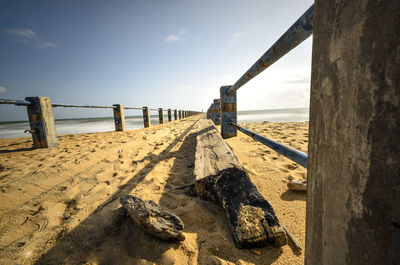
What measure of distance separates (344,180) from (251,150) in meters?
2.38

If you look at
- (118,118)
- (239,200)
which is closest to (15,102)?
(118,118)

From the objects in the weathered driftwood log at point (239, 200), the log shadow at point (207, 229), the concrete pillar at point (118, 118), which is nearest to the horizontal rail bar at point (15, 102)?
the concrete pillar at point (118, 118)

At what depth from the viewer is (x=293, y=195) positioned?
134 centimetres

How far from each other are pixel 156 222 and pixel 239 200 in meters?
0.53

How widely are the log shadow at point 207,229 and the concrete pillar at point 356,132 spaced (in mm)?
539

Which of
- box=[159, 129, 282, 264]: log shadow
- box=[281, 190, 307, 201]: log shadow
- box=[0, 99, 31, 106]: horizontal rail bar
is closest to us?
box=[159, 129, 282, 264]: log shadow

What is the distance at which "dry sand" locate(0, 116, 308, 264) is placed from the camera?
841 mm

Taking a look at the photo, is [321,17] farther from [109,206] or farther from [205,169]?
[109,206]

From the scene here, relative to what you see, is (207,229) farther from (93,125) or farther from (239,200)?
(93,125)

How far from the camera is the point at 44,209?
1.27 m

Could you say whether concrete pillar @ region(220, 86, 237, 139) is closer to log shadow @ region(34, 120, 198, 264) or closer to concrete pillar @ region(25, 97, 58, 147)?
log shadow @ region(34, 120, 198, 264)

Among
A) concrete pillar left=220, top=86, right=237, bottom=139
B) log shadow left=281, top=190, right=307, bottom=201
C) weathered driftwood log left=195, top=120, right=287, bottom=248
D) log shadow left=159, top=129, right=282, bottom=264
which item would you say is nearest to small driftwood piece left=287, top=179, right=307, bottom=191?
log shadow left=281, top=190, right=307, bottom=201

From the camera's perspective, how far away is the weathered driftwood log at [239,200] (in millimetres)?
858

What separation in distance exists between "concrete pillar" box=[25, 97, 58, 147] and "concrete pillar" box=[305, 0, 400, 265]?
4.63 meters
